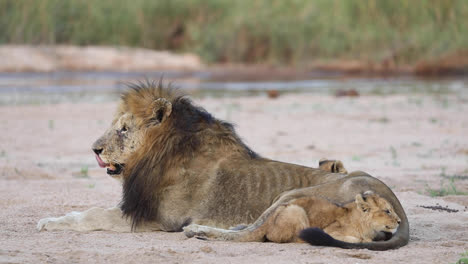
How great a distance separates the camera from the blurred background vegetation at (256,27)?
29797mm

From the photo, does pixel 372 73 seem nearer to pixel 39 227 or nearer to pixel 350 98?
pixel 350 98

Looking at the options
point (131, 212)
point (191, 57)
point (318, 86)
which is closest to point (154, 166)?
point (131, 212)

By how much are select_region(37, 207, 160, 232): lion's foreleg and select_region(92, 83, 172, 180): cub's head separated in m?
0.31

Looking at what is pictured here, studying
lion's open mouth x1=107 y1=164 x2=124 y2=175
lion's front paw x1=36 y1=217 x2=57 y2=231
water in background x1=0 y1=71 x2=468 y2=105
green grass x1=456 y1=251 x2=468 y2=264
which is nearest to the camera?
green grass x1=456 y1=251 x2=468 y2=264

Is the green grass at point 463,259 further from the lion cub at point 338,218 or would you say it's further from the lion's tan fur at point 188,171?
the lion's tan fur at point 188,171

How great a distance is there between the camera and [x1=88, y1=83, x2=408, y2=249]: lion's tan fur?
5.60m

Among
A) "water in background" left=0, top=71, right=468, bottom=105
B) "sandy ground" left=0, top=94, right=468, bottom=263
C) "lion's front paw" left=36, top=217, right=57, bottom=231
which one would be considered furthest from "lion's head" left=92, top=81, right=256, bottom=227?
"water in background" left=0, top=71, right=468, bottom=105

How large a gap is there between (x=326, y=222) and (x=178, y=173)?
1175mm

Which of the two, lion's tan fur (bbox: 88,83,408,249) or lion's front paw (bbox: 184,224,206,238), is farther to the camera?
lion's tan fur (bbox: 88,83,408,249)

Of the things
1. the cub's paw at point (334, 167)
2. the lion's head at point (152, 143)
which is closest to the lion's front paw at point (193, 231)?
the lion's head at point (152, 143)

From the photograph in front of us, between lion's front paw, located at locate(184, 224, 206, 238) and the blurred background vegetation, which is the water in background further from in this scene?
lion's front paw, located at locate(184, 224, 206, 238)

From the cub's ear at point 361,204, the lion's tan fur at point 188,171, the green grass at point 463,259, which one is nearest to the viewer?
the green grass at point 463,259

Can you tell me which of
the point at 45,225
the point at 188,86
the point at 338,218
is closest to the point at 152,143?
the point at 45,225

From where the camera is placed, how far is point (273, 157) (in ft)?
34.7
